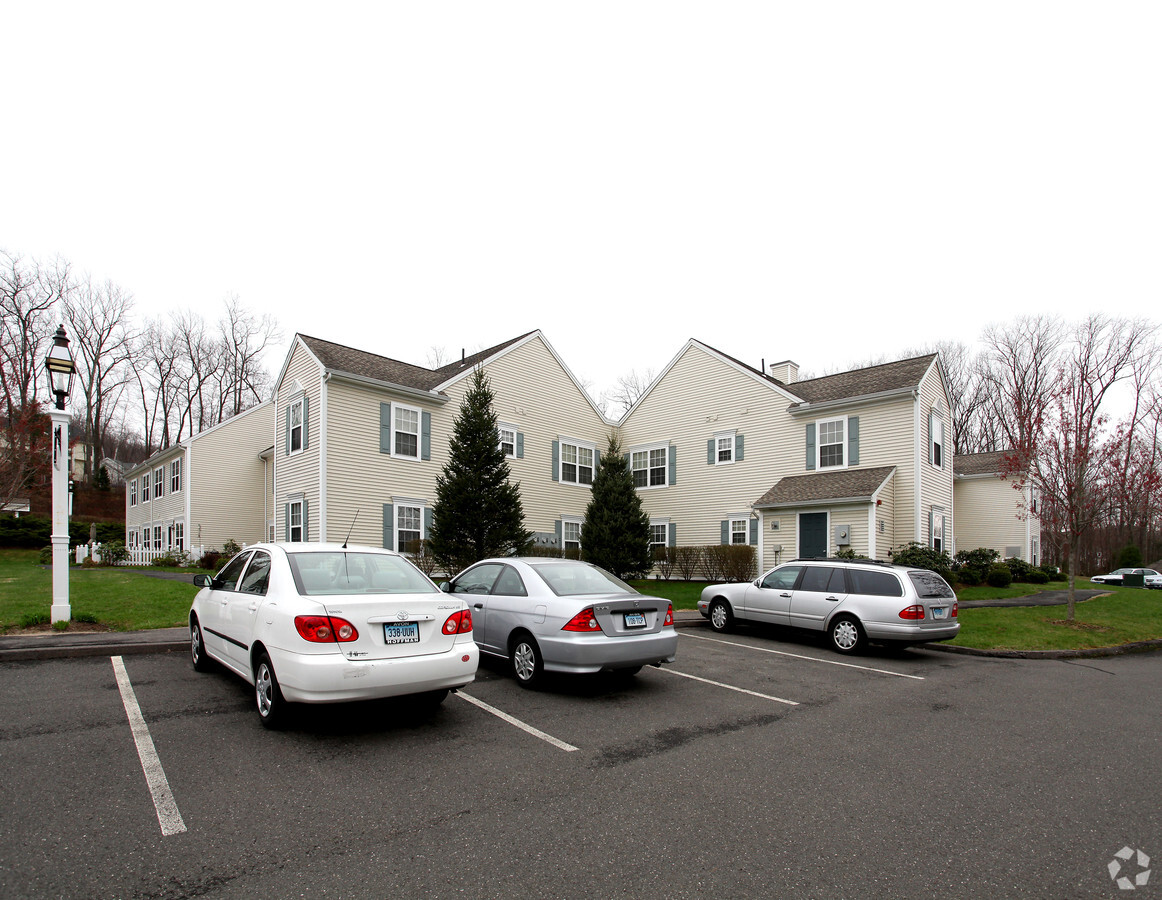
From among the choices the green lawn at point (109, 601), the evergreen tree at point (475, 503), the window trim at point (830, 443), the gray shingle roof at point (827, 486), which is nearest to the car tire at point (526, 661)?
the green lawn at point (109, 601)

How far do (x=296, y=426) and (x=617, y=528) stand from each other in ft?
34.8

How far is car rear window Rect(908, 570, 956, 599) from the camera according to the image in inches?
404

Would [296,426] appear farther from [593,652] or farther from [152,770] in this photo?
[152,770]

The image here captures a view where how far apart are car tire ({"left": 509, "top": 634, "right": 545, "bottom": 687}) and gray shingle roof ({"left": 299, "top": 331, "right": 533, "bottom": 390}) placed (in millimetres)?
14119

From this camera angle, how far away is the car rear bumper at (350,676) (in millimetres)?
4957

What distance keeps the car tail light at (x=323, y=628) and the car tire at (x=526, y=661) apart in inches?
98.3

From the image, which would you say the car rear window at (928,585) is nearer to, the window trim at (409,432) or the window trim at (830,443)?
the window trim at (830,443)

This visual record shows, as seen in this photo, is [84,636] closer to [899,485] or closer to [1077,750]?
[1077,750]

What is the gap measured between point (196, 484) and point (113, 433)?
140ft

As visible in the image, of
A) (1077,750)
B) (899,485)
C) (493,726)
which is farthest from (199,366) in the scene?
(1077,750)

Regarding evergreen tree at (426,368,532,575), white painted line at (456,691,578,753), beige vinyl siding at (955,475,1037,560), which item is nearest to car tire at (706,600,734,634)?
white painted line at (456,691,578,753)

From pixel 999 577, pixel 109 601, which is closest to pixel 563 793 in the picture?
pixel 109 601

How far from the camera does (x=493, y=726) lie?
225 inches

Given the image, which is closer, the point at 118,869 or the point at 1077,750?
the point at 118,869
